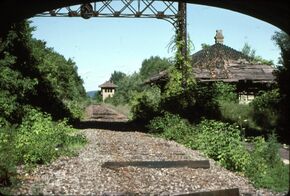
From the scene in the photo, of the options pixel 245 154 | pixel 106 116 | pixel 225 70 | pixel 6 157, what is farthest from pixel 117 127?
pixel 6 157

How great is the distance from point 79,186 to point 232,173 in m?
4.48

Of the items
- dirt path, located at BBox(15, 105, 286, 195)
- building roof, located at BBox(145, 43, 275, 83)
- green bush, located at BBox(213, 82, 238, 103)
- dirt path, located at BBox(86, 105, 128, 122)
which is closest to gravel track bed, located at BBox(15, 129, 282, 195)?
dirt path, located at BBox(15, 105, 286, 195)

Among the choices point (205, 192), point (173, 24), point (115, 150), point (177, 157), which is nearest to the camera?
point (205, 192)

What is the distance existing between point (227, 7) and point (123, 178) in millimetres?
5109

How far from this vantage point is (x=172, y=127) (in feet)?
65.0

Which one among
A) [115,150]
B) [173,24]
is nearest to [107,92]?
[173,24]

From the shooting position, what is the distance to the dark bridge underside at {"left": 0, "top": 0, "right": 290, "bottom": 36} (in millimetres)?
8195

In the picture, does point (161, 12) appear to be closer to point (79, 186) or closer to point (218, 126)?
point (218, 126)

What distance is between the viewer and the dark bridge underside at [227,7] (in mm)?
8195

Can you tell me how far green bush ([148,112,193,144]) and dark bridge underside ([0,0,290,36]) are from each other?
8.51 meters

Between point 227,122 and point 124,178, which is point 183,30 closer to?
point 227,122

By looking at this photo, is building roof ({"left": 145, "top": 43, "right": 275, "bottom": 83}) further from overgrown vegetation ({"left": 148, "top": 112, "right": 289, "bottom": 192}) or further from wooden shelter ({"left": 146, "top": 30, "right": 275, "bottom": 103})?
overgrown vegetation ({"left": 148, "top": 112, "right": 289, "bottom": 192})

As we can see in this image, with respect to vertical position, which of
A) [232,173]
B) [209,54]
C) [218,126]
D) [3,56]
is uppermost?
[209,54]

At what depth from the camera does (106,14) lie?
2248 cm
